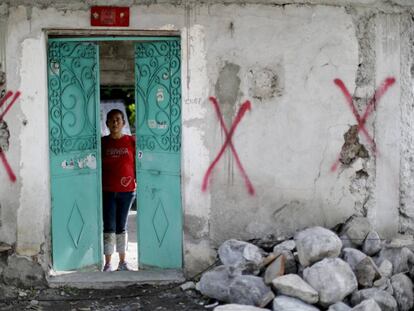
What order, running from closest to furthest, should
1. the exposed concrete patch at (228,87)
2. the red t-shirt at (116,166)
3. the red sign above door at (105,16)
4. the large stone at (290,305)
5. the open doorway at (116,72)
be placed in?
the large stone at (290,305) → the red sign above door at (105,16) → the exposed concrete patch at (228,87) → the red t-shirt at (116,166) → the open doorway at (116,72)

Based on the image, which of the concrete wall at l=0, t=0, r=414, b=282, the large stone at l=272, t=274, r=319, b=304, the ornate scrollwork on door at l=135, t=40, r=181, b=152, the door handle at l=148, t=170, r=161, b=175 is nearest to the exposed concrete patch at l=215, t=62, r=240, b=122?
the concrete wall at l=0, t=0, r=414, b=282

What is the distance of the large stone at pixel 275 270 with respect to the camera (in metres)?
4.97

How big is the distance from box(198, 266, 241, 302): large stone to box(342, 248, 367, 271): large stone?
2.89 ft

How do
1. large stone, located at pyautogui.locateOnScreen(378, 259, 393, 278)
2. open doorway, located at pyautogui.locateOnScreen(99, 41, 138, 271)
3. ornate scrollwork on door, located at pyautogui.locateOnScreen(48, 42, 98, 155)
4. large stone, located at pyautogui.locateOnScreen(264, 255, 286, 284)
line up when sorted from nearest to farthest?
1. large stone, located at pyautogui.locateOnScreen(264, 255, 286, 284)
2. large stone, located at pyautogui.locateOnScreen(378, 259, 393, 278)
3. ornate scrollwork on door, located at pyautogui.locateOnScreen(48, 42, 98, 155)
4. open doorway, located at pyautogui.locateOnScreen(99, 41, 138, 271)

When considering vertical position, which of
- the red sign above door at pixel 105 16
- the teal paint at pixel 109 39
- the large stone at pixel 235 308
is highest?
the red sign above door at pixel 105 16

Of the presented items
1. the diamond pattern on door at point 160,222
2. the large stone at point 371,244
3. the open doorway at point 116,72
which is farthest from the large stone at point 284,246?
the open doorway at point 116,72

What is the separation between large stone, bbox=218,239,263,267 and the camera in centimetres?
529

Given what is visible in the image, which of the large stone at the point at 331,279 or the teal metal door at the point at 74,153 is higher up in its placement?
the teal metal door at the point at 74,153

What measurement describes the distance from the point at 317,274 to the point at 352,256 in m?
0.47

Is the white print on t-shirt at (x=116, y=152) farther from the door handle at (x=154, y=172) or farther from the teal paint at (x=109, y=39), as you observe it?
the teal paint at (x=109, y=39)

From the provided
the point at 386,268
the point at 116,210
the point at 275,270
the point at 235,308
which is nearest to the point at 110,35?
the point at 116,210

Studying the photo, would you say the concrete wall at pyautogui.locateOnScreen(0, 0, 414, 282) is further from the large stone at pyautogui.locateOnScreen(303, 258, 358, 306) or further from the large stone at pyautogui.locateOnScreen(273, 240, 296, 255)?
the large stone at pyautogui.locateOnScreen(303, 258, 358, 306)

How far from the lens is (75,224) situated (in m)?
6.01

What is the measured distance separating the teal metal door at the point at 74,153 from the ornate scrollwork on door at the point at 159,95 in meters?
0.43
